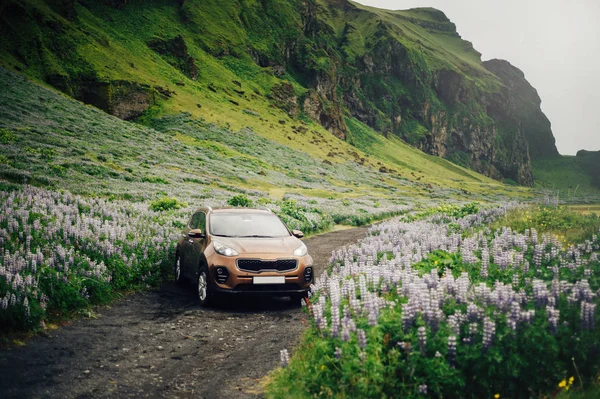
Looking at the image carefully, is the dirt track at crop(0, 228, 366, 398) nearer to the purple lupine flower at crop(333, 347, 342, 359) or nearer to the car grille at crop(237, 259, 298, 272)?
the car grille at crop(237, 259, 298, 272)

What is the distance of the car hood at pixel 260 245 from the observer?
9234 mm

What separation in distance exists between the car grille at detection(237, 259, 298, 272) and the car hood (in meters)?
0.18

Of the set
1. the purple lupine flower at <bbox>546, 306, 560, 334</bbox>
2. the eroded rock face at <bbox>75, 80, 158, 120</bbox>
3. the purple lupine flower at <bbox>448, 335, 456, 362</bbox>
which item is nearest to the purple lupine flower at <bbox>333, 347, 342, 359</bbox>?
the purple lupine flower at <bbox>448, 335, 456, 362</bbox>

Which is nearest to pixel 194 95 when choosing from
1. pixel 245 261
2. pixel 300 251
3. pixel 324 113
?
pixel 324 113

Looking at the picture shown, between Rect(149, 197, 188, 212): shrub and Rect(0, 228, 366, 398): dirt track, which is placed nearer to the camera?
Rect(0, 228, 366, 398): dirt track

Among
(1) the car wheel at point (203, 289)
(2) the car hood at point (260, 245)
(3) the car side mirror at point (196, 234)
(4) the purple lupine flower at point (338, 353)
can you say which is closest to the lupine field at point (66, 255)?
(3) the car side mirror at point (196, 234)

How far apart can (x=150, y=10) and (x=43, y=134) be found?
87.9 m

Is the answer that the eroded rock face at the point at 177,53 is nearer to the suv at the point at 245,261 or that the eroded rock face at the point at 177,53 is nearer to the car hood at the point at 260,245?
the suv at the point at 245,261

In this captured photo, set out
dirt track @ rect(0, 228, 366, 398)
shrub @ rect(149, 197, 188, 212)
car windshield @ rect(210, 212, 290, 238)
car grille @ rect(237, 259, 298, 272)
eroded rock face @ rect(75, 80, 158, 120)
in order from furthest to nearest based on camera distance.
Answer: eroded rock face @ rect(75, 80, 158, 120) → shrub @ rect(149, 197, 188, 212) → car windshield @ rect(210, 212, 290, 238) → car grille @ rect(237, 259, 298, 272) → dirt track @ rect(0, 228, 366, 398)

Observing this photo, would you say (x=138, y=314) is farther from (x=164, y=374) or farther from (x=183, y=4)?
(x=183, y=4)

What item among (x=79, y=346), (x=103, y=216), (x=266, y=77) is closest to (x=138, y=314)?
(x=79, y=346)

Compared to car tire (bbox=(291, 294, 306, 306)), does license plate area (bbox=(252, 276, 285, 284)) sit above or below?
above

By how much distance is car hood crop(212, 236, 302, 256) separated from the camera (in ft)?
30.3

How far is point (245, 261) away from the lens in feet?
29.6
